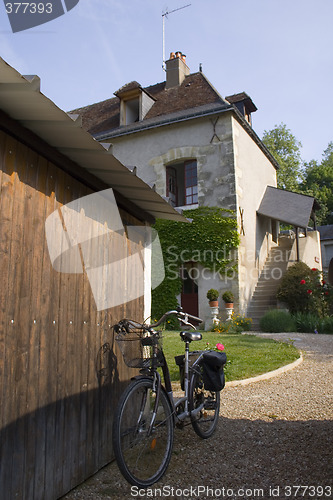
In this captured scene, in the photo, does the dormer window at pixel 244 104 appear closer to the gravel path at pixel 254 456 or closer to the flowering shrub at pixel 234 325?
the flowering shrub at pixel 234 325

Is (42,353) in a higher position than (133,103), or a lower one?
lower

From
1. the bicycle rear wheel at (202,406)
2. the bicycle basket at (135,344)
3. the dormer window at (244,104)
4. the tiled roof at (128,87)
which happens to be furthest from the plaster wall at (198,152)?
the bicycle basket at (135,344)

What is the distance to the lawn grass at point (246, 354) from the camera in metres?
5.86

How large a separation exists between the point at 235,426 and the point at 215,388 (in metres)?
0.64

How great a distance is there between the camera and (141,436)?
265cm

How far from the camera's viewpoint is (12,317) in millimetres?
2186

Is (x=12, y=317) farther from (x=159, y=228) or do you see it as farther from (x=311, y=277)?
(x=311, y=277)

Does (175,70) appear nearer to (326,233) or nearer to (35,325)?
(35,325)

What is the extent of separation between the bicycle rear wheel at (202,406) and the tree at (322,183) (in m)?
29.8

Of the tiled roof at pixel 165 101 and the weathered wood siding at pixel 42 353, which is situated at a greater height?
the tiled roof at pixel 165 101

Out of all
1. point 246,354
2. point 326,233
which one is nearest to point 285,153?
point 326,233

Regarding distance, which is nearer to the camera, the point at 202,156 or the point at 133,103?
the point at 202,156

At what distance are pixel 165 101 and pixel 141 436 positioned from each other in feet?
46.3

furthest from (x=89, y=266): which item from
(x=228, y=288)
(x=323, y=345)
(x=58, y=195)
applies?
(x=228, y=288)
